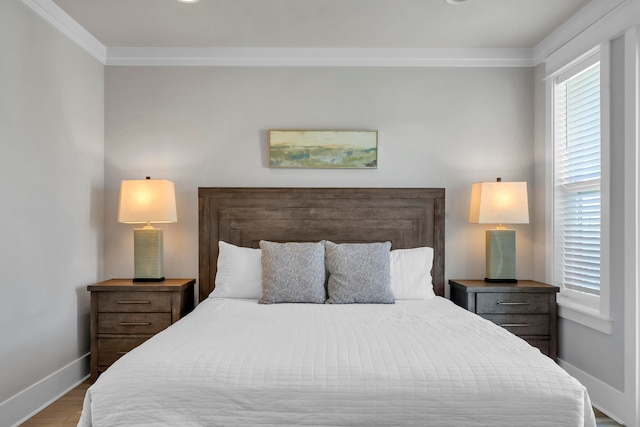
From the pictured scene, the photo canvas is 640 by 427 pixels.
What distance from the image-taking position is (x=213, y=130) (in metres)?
3.90

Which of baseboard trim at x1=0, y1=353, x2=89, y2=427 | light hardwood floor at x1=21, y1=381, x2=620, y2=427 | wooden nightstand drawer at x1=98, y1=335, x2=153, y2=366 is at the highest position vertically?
wooden nightstand drawer at x1=98, y1=335, x2=153, y2=366

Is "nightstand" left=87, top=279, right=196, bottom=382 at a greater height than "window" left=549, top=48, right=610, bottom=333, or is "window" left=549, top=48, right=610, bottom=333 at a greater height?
"window" left=549, top=48, right=610, bottom=333

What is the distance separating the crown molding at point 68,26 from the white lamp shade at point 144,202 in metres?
1.09

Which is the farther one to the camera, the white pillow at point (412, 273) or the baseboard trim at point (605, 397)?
the white pillow at point (412, 273)

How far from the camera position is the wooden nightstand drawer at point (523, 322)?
3.46m

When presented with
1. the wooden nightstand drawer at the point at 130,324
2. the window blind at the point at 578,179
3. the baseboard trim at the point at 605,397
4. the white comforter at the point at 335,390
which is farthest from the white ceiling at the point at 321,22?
the baseboard trim at the point at 605,397

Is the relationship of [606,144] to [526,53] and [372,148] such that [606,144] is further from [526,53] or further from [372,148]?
[372,148]

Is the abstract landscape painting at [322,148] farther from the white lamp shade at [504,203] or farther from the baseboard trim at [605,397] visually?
the baseboard trim at [605,397]

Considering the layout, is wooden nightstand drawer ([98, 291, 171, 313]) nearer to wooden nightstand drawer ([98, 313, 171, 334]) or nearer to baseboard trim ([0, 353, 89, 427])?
wooden nightstand drawer ([98, 313, 171, 334])

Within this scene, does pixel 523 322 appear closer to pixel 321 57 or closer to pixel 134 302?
pixel 321 57

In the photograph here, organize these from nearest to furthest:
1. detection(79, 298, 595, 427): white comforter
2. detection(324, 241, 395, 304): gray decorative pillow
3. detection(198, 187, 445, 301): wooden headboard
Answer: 1. detection(79, 298, 595, 427): white comforter
2. detection(324, 241, 395, 304): gray decorative pillow
3. detection(198, 187, 445, 301): wooden headboard

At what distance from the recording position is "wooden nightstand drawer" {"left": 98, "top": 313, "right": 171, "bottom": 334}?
3.43m

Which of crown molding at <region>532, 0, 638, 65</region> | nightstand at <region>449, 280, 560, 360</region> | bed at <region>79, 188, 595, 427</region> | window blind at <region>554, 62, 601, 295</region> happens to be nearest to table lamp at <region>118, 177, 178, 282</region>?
bed at <region>79, 188, 595, 427</region>

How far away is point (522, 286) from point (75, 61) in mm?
3673
